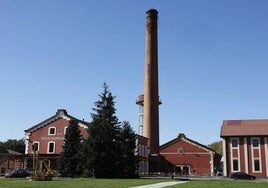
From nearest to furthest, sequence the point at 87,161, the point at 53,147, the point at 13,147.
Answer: the point at 87,161, the point at 53,147, the point at 13,147

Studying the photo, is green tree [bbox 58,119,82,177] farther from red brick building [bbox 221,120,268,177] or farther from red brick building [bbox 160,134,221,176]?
red brick building [bbox 160,134,221,176]

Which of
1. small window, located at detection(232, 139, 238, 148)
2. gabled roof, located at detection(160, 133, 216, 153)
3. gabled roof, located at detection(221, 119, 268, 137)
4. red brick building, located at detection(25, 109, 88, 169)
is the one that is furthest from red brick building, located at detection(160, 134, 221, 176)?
red brick building, located at detection(25, 109, 88, 169)

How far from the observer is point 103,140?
44.6 meters

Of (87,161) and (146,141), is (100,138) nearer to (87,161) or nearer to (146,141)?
(87,161)

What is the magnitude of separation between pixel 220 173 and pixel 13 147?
1916 inches

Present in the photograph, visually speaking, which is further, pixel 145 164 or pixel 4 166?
pixel 145 164

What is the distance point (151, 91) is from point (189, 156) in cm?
1366

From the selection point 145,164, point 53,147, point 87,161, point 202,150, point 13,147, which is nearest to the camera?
point 87,161

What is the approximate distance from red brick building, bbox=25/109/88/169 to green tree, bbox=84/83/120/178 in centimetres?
1014

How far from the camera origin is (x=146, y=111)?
67750mm

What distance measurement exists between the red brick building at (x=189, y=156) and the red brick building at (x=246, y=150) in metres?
9.48

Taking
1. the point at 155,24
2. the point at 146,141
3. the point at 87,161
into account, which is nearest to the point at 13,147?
the point at 146,141

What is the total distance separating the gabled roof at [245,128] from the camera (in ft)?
194

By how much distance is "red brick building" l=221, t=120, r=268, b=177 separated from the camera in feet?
188
